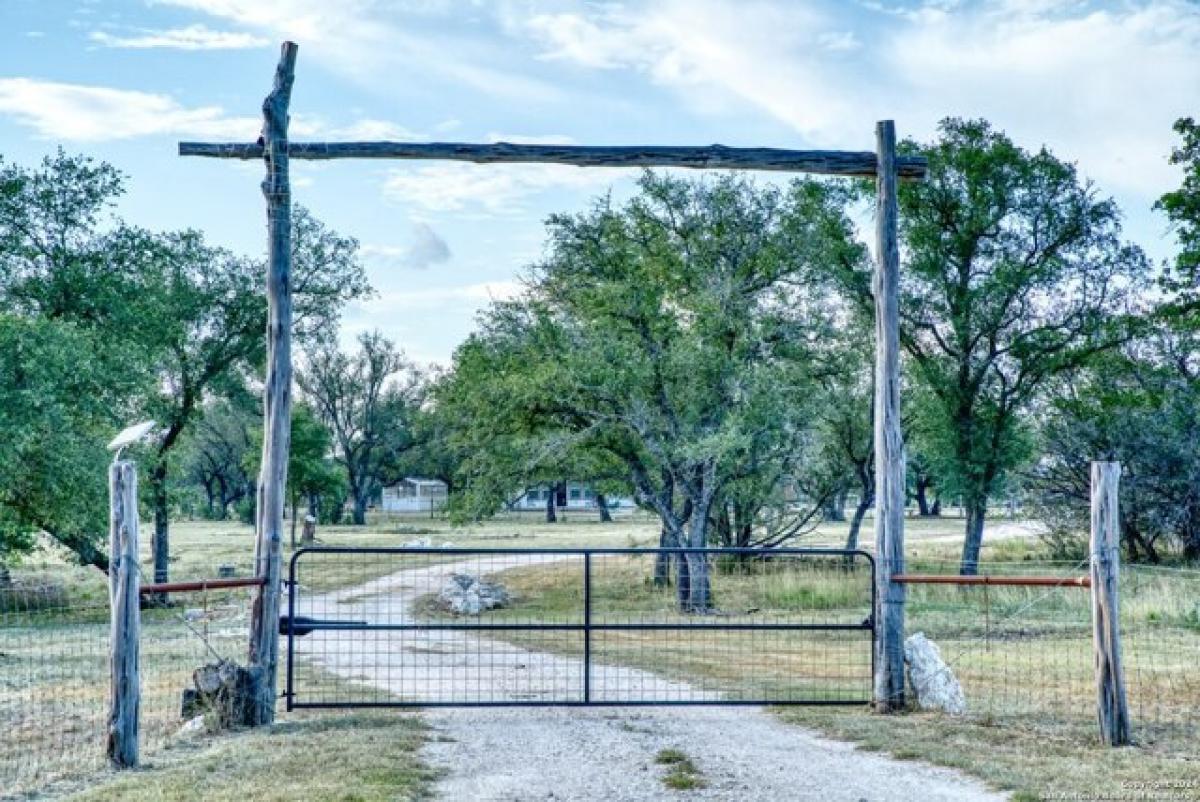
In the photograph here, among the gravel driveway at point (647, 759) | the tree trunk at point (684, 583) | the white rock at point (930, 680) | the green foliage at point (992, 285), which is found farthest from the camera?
the green foliage at point (992, 285)

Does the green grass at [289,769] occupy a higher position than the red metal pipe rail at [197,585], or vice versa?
the red metal pipe rail at [197,585]

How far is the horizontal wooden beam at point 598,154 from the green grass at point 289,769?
4.55 m

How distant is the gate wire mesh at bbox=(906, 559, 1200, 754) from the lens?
29.6 feet

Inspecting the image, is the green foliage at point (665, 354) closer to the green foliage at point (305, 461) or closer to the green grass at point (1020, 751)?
the green grass at point (1020, 751)

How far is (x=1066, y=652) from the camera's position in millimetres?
13695

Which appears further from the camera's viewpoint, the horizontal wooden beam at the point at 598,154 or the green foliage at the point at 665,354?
the green foliage at the point at 665,354

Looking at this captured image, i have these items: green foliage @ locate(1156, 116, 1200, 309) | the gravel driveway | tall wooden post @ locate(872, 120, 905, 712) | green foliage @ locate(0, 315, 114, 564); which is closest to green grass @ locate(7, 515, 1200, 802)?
the gravel driveway

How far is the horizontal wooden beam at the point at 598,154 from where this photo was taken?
955cm

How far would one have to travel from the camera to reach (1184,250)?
27.5 metres

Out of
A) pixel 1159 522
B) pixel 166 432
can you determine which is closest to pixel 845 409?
pixel 1159 522

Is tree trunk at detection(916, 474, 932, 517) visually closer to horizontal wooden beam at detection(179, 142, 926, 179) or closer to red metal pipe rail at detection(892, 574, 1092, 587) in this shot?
horizontal wooden beam at detection(179, 142, 926, 179)

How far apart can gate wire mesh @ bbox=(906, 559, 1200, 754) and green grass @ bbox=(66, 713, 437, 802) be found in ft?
15.0

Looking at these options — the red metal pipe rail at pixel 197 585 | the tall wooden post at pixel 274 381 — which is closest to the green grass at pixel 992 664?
the tall wooden post at pixel 274 381

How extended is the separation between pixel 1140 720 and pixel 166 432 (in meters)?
25.7
